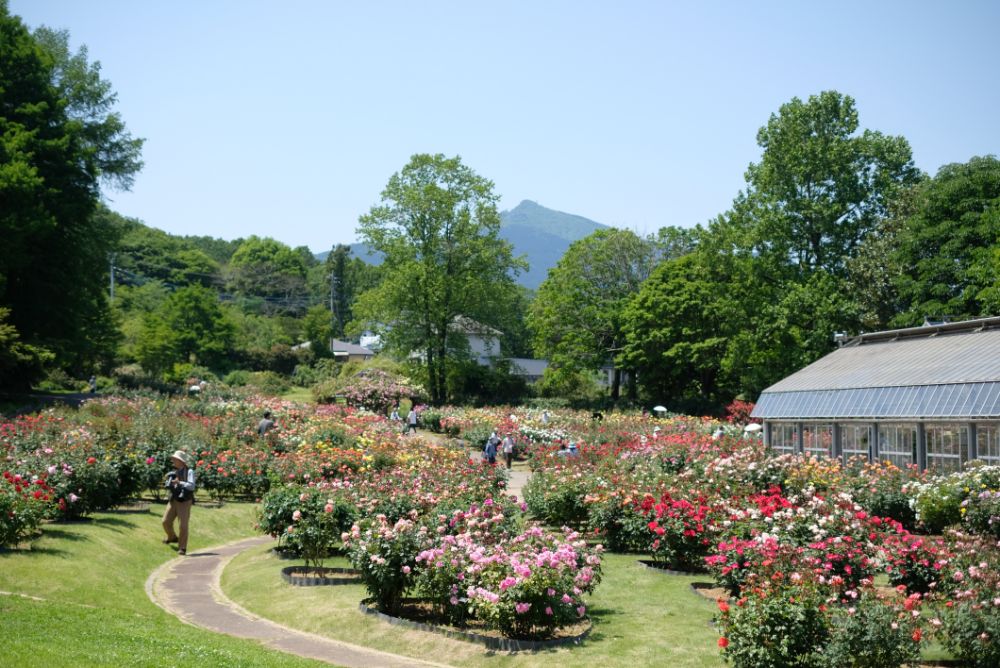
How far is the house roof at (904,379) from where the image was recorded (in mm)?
23956

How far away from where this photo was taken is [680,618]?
1194 centimetres

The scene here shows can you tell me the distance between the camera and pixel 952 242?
39.4 metres

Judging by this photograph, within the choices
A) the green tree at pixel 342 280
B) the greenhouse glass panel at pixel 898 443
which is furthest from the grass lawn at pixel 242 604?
the green tree at pixel 342 280

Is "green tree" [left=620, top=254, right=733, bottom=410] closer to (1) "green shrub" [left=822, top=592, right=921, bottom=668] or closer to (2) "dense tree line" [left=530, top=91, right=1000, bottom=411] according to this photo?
(2) "dense tree line" [left=530, top=91, right=1000, bottom=411]

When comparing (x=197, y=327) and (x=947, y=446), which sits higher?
(x=197, y=327)

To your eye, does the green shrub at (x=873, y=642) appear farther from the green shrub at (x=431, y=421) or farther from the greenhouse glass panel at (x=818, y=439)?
the green shrub at (x=431, y=421)

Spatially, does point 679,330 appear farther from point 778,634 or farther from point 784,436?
point 778,634

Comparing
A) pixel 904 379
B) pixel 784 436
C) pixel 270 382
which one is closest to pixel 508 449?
pixel 784 436

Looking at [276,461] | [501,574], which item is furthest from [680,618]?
[276,461]

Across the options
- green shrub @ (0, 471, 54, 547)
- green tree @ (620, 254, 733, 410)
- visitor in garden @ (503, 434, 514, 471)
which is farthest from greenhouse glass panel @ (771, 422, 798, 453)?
green shrub @ (0, 471, 54, 547)

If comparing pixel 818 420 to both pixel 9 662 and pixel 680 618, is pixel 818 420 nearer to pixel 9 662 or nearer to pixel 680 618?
pixel 680 618

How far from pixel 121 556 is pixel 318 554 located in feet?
11.0

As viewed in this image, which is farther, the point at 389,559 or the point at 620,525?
the point at 620,525

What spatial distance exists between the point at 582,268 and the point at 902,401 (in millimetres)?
34237
